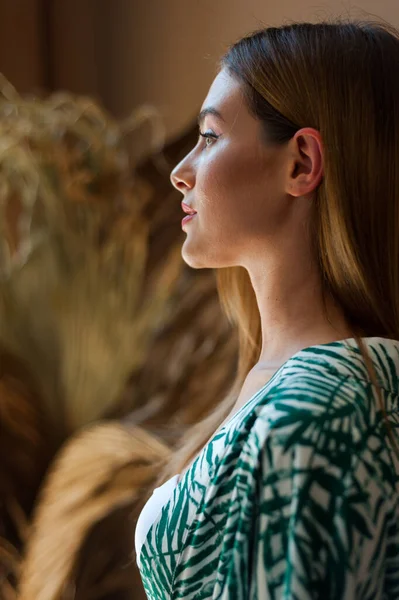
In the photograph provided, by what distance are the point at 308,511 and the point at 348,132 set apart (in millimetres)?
357

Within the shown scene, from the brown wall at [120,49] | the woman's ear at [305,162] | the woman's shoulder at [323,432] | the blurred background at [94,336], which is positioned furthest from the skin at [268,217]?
the brown wall at [120,49]

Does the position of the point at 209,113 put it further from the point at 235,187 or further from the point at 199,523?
the point at 199,523

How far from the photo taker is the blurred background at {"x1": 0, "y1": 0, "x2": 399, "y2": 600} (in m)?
1.38

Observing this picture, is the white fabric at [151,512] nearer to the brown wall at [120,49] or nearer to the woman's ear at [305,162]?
the woman's ear at [305,162]

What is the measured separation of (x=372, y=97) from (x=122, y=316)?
0.77 m

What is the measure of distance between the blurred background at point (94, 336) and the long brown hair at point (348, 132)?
0.52m

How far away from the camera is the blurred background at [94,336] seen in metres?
1.38

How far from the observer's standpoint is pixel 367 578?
26.7 inches

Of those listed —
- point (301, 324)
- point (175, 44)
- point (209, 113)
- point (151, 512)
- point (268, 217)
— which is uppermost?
point (175, 44)

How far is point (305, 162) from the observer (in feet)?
2.69

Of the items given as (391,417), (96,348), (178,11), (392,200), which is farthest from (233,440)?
(178,11)

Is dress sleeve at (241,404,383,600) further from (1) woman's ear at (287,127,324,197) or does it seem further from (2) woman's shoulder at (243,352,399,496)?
(1) woman's ear at (287,127,324,197)

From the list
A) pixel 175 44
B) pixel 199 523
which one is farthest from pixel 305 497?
pixel 175 44

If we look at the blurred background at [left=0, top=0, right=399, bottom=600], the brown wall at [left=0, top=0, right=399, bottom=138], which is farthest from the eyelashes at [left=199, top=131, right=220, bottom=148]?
the brown wall at [left=0, top=0, right=399, bottom=138]
